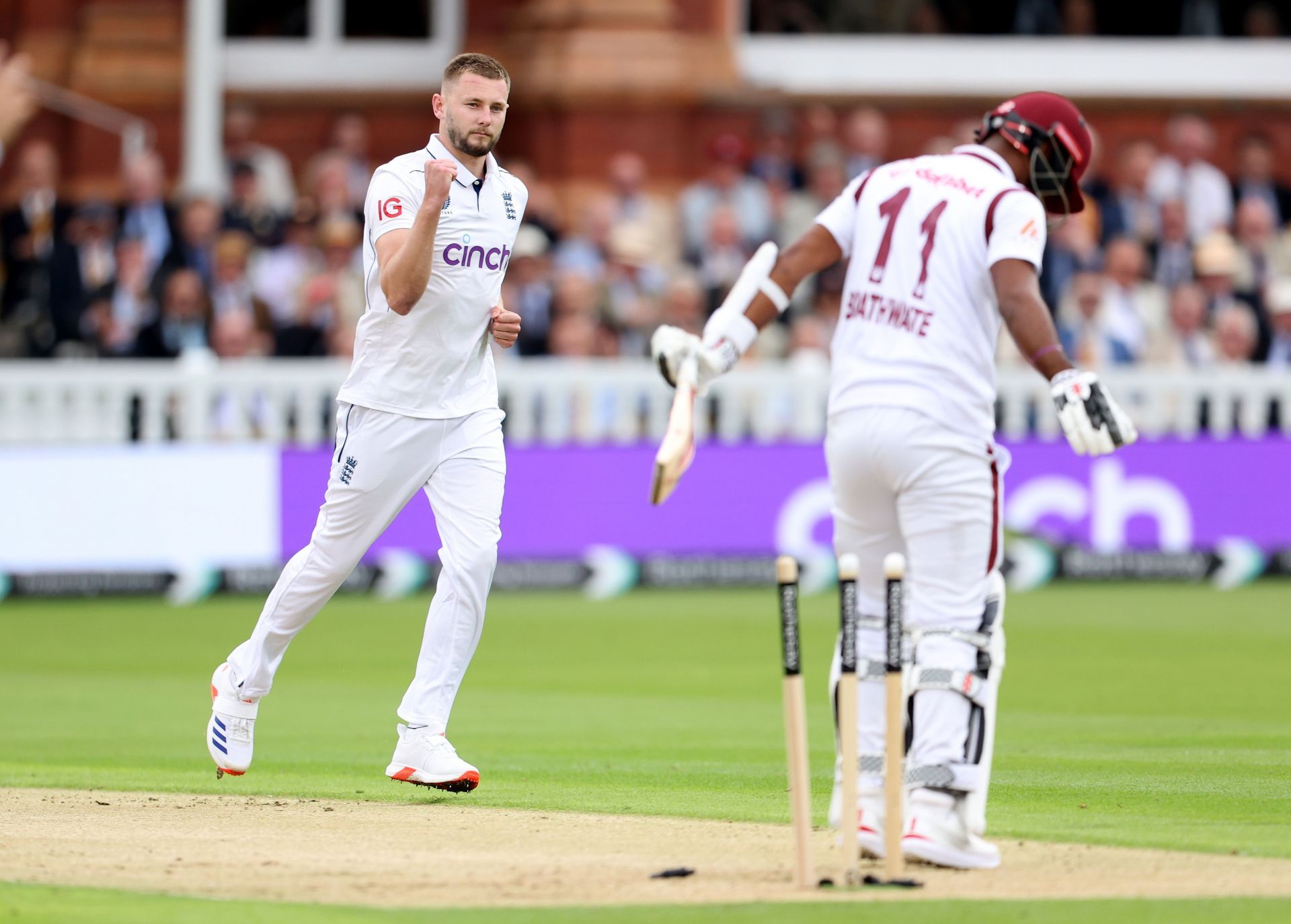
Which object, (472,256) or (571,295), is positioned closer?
(472,256)

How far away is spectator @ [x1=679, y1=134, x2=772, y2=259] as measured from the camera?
18906 mm

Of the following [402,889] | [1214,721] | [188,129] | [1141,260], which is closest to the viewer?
[402,889]

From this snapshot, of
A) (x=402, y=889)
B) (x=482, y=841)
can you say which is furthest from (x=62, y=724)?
(x=402, y=889)

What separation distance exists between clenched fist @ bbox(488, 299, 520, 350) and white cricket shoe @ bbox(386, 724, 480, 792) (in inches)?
55.9

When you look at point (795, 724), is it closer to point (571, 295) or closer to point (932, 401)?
point (932, 401)

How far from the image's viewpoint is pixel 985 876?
650 centimetres

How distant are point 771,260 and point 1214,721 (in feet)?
14.5

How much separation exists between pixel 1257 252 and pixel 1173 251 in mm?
677

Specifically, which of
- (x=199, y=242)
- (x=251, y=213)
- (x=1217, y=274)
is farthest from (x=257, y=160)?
(x=1217, y=274)

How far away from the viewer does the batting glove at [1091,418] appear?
6418 mm

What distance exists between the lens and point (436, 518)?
841 centimetres

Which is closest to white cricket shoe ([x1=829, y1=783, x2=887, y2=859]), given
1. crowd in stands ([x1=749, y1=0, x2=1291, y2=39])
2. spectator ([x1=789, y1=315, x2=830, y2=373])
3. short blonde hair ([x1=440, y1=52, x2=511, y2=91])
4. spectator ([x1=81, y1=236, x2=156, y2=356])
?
short blonde hair ([x1=440, y1=52, x2=511, y2=91])

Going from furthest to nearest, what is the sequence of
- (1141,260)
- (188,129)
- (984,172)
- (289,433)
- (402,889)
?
1. (188,129)
2. (1141,260)
3. (289,433)
4. (984,172)
5. (402,889)

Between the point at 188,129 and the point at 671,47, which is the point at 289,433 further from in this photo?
the point at 671,47
